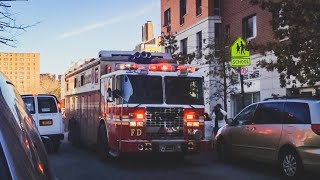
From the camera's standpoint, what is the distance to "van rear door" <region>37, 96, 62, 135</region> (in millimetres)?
17484

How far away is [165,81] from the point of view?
13.5 metres

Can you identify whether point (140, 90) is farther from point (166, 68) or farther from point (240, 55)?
point (240, 55)

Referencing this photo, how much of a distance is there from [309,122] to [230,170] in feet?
9.32

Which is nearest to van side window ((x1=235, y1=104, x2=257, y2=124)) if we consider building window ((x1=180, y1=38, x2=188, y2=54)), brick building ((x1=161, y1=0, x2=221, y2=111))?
brick building ((x1=161, y1=0, x2=221, y2=111))

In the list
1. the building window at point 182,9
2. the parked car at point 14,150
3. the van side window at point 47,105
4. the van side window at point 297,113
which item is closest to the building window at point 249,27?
the building window at point 182,9

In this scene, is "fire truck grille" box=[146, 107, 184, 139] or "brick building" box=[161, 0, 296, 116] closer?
"fire truck grille" box=[146, 107, 184, 139]

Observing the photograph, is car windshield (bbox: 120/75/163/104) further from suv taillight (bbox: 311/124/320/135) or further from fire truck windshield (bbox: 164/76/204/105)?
suv taillight (bbox: 311/124/320/135)

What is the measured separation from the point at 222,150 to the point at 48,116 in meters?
6.40

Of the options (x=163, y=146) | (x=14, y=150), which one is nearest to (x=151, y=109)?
(x=163, y=146)

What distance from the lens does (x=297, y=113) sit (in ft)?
35.7

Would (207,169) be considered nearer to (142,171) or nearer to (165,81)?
(142,171)

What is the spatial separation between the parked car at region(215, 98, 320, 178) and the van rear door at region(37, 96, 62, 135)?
21.4 feet

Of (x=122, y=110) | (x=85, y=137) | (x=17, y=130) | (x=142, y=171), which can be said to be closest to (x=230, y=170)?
(x=142, y=171)

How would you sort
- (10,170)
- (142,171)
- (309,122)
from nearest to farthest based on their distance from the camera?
(10,170), (309,122), (142,171)
